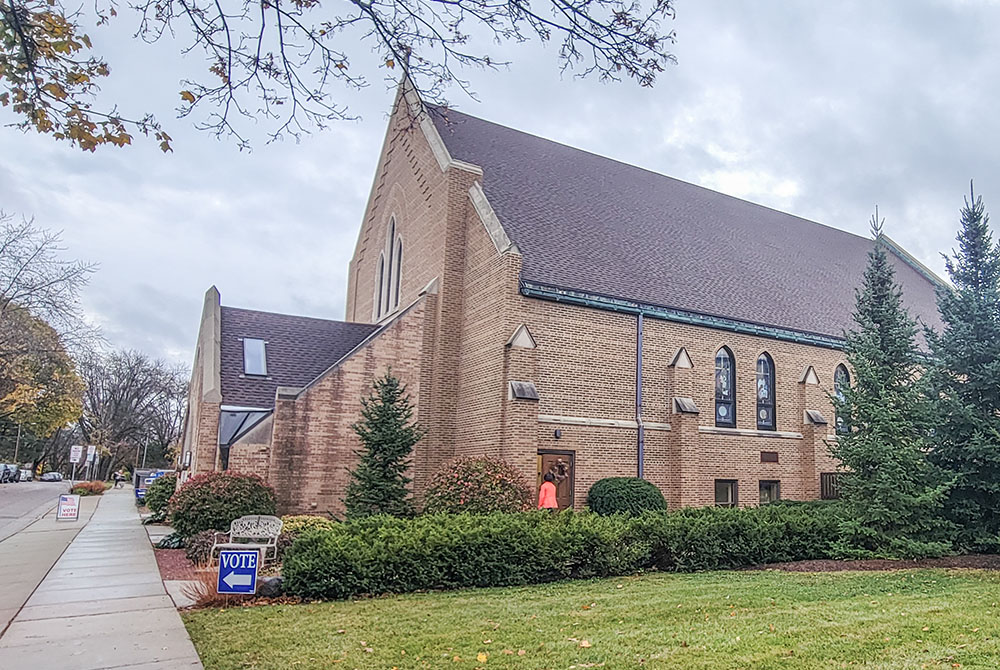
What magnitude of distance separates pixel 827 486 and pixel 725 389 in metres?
4.75

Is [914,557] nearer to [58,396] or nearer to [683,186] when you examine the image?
[683,186]

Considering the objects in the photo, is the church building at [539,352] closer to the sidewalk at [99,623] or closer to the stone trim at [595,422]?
the stone trim at [595,422]

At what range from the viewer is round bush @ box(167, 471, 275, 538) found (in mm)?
16359

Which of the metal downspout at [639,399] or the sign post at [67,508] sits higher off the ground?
the metal downspout at [639,399]

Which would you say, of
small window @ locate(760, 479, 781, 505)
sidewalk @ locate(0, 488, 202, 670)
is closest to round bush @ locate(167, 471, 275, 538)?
sidewalk @ locate(0, 488, 202, 670)

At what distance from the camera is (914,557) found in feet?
47.2

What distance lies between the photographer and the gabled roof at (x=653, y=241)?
71.8 ft

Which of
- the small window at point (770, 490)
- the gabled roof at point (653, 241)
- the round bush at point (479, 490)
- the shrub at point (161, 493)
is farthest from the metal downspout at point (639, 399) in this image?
the shrub at point (161, 493)

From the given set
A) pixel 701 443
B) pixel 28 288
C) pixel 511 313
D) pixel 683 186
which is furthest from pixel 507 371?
pixel 28 288

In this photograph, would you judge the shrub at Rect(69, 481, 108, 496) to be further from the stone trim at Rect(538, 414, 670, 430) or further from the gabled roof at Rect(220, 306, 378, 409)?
the stone trim at Rect(538, 414, 670, 430)

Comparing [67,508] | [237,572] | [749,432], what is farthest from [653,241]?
[67,508]

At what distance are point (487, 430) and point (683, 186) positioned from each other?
1731 cm

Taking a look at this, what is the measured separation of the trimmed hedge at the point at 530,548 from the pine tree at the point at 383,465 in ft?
14.0

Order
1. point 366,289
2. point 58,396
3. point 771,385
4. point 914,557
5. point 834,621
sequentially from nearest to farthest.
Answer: point 834,621 < point 914,557 < point 771,385 < point 366,289 < point 58,396
